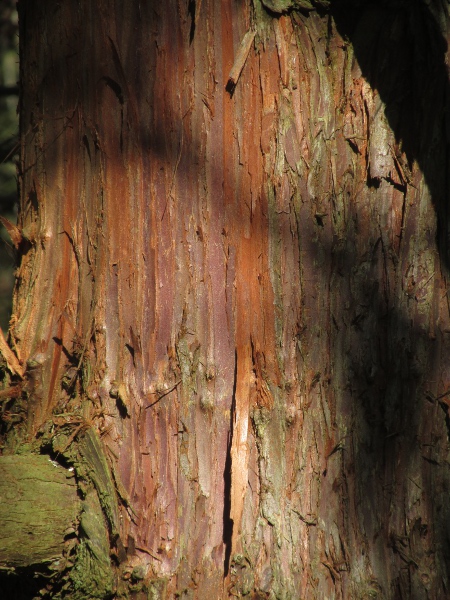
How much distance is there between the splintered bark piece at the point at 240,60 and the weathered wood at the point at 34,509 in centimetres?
98

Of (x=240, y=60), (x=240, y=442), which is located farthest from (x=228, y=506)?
(x=240, y=60)

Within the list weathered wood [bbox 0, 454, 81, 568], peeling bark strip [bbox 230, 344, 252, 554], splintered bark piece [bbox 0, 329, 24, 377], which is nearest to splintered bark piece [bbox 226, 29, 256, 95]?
peeling bark strip [bbox 230, 344, 252, 554]

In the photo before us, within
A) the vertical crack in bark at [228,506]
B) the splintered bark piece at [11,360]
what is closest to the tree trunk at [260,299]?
the vertical crack in bark at [228,506]

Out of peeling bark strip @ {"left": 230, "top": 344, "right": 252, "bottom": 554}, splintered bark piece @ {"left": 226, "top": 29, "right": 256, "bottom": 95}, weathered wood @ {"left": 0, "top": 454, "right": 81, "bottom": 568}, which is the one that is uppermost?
splintered bark piece @ {"left": 226, "top": 29, "right": 256, "bottom": 95}

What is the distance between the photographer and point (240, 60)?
4.32 feet

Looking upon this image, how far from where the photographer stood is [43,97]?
1.42m

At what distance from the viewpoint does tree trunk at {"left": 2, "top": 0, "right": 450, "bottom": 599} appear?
1.32 metres

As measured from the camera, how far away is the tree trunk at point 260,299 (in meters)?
1.32

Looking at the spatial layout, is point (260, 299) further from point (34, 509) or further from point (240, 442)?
point (34, 509)

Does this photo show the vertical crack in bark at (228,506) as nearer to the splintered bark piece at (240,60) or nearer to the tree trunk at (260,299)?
the tree trunk at (260,299)

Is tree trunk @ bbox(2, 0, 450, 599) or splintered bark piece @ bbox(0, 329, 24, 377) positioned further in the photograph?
splintered bark piece @ bbox(0, 329, 24, 377)

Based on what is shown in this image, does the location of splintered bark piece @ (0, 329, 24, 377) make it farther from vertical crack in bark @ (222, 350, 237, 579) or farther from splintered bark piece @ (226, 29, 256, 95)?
splintered bark piece @ (226, 29, 256, 95)

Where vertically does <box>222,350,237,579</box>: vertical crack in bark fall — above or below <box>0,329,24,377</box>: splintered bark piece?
below

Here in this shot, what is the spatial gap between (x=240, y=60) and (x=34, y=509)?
112cm
